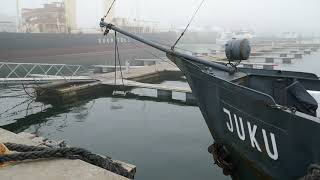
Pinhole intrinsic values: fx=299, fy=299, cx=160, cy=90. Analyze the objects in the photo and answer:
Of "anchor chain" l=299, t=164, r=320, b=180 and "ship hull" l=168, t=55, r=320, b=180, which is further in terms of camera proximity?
"ship hull" l=168, t=55, r=320, b=180

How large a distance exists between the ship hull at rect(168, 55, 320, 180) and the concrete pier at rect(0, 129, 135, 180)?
269 centimetres

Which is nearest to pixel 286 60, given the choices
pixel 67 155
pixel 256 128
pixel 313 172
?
pixel 256 128

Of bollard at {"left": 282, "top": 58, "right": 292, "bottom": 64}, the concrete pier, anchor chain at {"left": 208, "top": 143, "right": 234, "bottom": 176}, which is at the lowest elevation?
anchor chain at {"left": 208, "top": 143, "right": 234, "bottom": 176}

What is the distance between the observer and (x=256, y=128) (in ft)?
18.6

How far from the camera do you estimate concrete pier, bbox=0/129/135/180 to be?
464 centimetres

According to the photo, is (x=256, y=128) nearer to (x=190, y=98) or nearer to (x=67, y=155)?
(x=67, y=155)

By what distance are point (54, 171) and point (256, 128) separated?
3.68 metres

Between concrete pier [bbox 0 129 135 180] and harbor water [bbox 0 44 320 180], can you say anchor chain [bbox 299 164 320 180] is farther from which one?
harbor water [bbox 0 44 320 180]

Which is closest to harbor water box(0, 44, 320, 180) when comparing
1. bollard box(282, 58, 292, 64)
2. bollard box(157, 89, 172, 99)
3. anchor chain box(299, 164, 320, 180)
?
bollard box(157, 89, 172, 99)

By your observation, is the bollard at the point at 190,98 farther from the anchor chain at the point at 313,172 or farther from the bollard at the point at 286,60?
the bollard at the point at 286,60

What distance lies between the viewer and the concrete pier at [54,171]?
183 inches

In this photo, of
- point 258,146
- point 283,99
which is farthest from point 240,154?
point 283,99

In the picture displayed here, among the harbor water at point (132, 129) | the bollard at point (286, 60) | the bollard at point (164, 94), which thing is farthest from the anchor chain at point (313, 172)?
the bollard at point (286, 60)

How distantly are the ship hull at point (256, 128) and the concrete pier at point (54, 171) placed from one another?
2.69 meters
